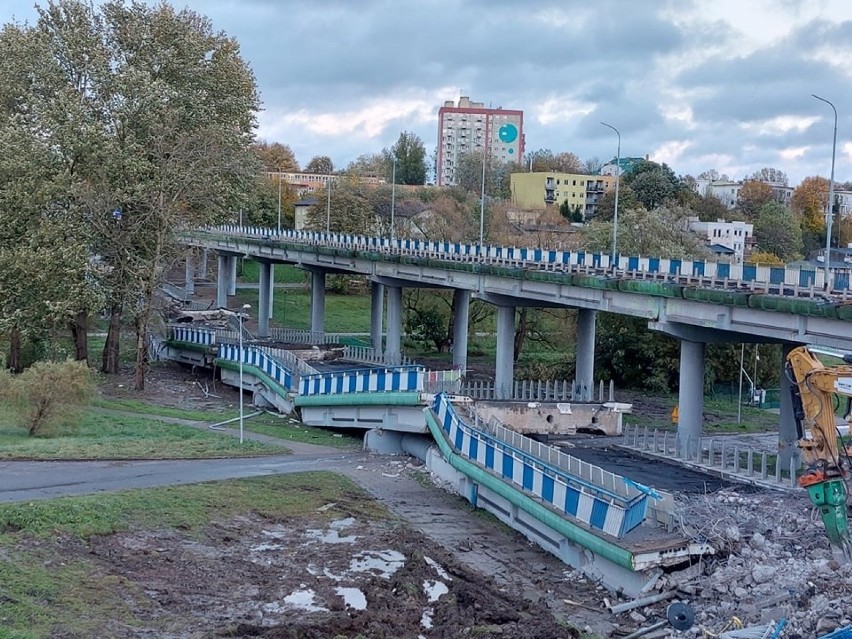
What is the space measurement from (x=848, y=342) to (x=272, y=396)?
24148 millimetres

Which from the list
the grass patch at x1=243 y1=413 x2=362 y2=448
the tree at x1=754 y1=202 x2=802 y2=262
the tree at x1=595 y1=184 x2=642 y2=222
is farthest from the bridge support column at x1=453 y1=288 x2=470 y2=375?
the tree at x1=754 y1=202 x2=802 y2=262

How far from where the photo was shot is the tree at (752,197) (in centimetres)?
11865

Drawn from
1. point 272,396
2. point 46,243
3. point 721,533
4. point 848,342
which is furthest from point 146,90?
point 721,533

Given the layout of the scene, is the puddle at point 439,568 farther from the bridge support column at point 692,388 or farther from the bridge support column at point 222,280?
the bridge support column at point 222,280

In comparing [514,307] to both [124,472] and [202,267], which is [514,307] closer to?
[124,472]

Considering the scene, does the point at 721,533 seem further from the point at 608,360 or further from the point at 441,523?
the point at 608,360

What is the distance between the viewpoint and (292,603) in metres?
17.2

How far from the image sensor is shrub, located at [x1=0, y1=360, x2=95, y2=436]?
110 ft

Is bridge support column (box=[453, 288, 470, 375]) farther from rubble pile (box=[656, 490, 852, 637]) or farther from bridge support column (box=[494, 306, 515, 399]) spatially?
rubble pile (box=[656, 490, 852, 637])

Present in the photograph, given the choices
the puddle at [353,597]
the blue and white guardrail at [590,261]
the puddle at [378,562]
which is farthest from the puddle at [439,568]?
the blue and white guardrail at [590,261]

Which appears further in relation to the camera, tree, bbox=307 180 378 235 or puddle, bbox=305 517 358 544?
tree, bbox=307 180 378 235

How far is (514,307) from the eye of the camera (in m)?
48.1

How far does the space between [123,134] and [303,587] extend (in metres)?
35.3

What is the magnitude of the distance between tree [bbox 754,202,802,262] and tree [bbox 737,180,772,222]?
21677mm
